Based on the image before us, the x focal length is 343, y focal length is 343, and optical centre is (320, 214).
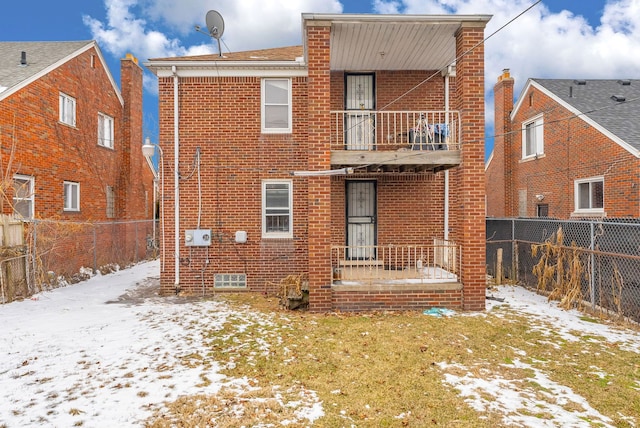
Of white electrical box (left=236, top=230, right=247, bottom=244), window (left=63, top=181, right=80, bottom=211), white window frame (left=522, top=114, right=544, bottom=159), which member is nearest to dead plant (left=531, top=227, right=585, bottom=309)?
white electrical box (left=236, top=230, right=247, bottom=244)

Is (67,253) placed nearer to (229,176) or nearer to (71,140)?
(71,140)

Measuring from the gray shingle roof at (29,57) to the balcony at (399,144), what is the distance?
9307 millimetres

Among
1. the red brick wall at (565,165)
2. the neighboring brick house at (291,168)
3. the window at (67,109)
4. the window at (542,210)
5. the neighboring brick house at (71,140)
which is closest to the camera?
the neighboring brick house at (291,168)

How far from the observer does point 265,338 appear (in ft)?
19.5

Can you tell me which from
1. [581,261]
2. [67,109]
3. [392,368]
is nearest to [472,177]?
[581,261]

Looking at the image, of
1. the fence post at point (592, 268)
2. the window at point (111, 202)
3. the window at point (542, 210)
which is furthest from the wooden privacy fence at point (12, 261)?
the window at point (542, 210)

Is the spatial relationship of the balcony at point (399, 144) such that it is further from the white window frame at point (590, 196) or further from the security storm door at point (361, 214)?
the white window frame at point (590, 196)

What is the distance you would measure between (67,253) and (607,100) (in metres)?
21.2

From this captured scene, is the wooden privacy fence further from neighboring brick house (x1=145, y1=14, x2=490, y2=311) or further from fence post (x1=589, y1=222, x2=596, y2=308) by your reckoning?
fence post (x1=589, y1=222, x2=596, y2=308)

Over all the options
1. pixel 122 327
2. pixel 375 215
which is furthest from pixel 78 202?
pixel 375 215

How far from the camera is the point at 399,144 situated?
8883 millimetres

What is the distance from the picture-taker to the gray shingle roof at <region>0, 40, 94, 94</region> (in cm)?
1013

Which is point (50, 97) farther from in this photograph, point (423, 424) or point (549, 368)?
point (549, 368)

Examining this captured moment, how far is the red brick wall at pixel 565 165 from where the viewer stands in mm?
11477
